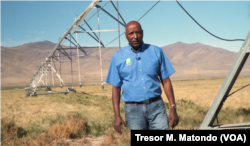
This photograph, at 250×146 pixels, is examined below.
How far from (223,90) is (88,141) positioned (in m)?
3.93

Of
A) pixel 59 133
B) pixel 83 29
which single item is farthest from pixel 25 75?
pixel 59 133

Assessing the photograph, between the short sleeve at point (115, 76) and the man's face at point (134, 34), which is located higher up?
the man's face at point (134, 34)

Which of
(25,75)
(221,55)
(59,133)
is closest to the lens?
(59,133)

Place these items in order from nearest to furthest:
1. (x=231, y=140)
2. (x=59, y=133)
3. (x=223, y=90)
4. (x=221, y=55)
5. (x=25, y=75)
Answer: (x=231, y=140) → (x=223, y=90) → (x=59, y=133) → (x=25, y=75) → (x=221, y=55)

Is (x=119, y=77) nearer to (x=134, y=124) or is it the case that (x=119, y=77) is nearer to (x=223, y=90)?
(x=134, y=124)

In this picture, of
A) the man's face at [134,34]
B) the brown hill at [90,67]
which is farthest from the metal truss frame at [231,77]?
the brown hill at [90,67]

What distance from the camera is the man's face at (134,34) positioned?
9.43 ft

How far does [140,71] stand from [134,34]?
1.34 feet

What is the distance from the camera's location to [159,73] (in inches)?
118

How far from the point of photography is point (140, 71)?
2.87 metres

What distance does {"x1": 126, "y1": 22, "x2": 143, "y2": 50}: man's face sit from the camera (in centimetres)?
288

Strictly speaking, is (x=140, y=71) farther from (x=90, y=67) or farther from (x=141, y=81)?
(x=90, y=67)

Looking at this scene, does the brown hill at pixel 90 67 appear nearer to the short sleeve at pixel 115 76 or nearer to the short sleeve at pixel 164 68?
the short sleeve at pixel 115 76
